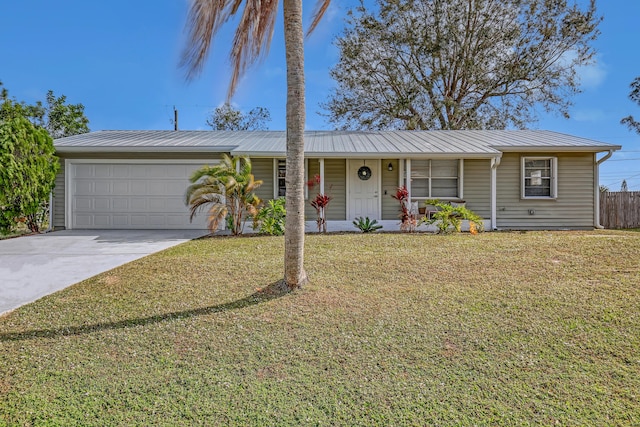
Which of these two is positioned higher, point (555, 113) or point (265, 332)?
point (555, 113)

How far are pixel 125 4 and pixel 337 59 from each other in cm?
1225

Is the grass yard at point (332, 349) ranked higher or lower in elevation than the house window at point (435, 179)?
lower

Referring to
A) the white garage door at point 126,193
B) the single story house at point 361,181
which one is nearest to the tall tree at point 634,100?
the single story house at point 361,181

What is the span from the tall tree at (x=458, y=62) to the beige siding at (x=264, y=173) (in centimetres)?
1038

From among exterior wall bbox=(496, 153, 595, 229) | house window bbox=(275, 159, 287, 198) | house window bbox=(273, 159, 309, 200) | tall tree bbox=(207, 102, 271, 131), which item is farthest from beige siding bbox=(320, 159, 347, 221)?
tall tree bbox=(207, 102, 271, 131)

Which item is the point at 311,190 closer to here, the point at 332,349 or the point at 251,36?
the point at 251,36

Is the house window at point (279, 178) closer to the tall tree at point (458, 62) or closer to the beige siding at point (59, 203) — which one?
the beige siding at point (59, 203)

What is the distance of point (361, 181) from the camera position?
11.4 meters

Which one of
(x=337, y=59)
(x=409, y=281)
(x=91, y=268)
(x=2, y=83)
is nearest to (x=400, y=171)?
(x=409, y=281)

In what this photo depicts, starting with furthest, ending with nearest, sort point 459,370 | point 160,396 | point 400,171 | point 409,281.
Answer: point 400,171 < point 409,281 < point 459,370 < point 160,396

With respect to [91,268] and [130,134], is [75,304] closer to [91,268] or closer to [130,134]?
[91,268]

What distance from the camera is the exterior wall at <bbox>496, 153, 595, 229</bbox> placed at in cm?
1143

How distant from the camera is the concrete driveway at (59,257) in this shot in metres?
4.66

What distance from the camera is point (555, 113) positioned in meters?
19.1
